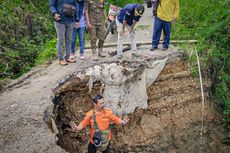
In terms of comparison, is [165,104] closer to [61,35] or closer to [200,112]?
[200,112]

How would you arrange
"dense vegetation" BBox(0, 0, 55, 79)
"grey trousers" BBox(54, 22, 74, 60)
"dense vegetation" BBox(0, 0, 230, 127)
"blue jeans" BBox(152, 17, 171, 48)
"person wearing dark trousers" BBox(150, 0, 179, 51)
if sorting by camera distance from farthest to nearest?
"dense vegetation" BBox(0, 0, 55, 79) → "dense vegetation" BBox(0, 0, 230, 127) → "blue jeans" BBox(152, 17, 171, 48) → "person wearing dark trousers" BBox(150, 0, 179, 51) → "grey trousers" BBox(54, 22, 74, 60)

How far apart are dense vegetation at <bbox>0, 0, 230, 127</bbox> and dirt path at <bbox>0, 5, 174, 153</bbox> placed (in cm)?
120

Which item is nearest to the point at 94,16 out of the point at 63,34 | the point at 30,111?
the point at 63,34

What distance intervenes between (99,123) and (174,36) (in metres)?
5.26

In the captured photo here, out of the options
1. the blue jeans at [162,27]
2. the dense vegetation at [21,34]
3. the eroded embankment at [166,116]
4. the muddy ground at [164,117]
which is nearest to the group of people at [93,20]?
the blue jeans at [162,27]

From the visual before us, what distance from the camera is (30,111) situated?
6.10 meters

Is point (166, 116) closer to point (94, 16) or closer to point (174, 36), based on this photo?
point (174, 36)

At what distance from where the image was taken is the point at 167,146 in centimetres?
823

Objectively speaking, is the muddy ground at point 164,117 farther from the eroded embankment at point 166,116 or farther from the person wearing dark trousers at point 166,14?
the person wearing dark trousers at point 166,14

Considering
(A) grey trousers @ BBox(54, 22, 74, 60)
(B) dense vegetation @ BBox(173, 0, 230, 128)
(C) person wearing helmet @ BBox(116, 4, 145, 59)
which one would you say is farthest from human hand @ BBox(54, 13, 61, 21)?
(B) dense vegetation @ BBox(173, 0, 230, 128)

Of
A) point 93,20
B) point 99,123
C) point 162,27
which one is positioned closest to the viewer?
point 99,123

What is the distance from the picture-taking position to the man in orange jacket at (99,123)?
16.7ft

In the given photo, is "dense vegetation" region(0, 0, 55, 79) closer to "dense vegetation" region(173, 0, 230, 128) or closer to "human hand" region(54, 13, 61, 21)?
"human hand" region(54, 13, 61, 21)

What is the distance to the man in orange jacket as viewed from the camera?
5.10 meters
